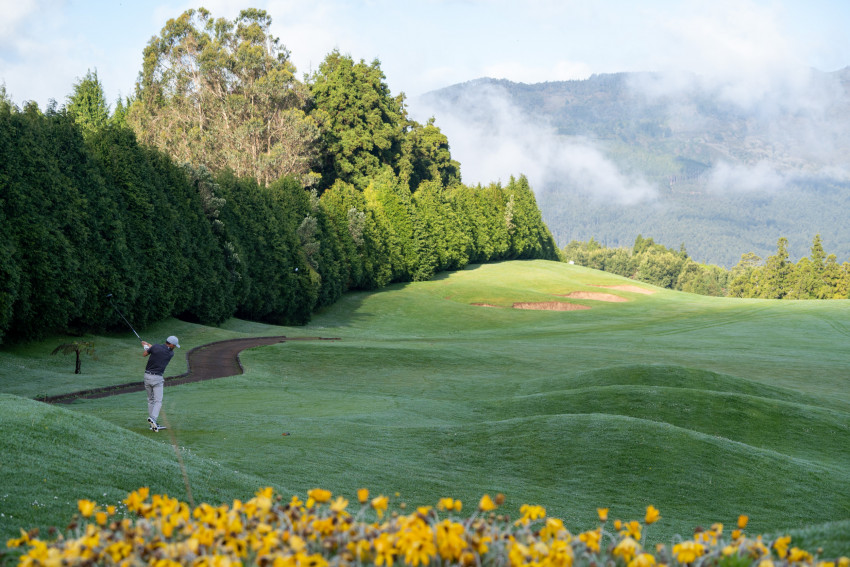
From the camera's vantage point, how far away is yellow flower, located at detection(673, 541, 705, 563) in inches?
159

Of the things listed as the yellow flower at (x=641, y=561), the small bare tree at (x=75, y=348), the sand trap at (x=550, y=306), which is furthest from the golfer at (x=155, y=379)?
the sand trap at (x=550, y=306)

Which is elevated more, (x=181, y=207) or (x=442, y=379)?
(x=181, y=207)

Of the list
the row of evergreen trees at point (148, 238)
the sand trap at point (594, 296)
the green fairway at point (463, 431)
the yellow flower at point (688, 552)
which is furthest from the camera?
the sand trap at point (594, 296)

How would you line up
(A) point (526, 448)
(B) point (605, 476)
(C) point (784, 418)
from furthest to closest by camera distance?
(C) point (784, 418), (A) point (526, 448), (B) point (605, 476)

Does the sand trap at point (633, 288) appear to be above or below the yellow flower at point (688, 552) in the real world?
above

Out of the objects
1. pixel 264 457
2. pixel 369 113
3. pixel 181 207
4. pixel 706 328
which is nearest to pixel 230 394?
pixel 264 457

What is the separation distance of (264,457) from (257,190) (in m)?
39.1

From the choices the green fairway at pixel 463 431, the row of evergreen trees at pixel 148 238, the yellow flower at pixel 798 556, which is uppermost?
the row of evergreen trees at pixel 148 238

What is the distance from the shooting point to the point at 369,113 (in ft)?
295

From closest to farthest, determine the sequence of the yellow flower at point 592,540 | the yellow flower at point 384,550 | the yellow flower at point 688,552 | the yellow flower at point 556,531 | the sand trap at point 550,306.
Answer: the yellow flower at point 384,550
the yellow flower at point 688,552
the yellow flower at point 592,540
the yellow flower at point 556,531
the sand trap at point 550,306

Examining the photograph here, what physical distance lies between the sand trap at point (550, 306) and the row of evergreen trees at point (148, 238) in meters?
13.4

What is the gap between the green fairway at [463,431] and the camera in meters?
10.2

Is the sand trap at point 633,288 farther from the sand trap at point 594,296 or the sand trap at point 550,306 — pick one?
the sand trap at point 550,306

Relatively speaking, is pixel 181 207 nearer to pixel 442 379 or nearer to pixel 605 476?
pixel 442 379
